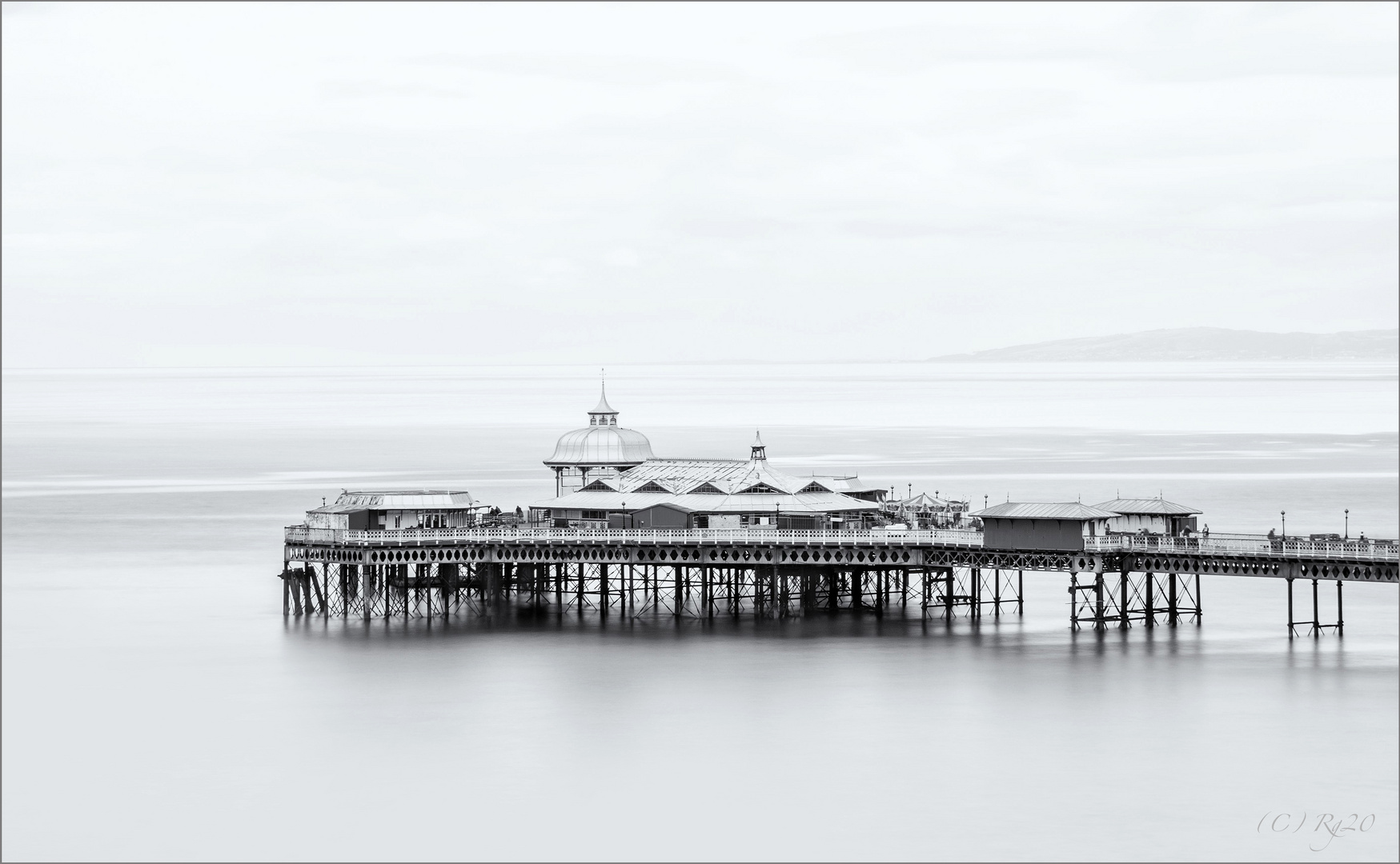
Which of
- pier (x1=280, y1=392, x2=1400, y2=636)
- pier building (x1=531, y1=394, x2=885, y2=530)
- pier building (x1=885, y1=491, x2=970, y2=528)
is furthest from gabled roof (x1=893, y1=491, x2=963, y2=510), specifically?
pier building (x1=531, y1=394, x2=885, y2=530)

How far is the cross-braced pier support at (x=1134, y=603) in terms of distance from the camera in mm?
81500

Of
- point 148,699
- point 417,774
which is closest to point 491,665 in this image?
point 148,699

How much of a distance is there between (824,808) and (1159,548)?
99.6ft

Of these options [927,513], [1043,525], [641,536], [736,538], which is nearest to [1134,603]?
[1043,525]

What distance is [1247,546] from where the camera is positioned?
78.4 meters

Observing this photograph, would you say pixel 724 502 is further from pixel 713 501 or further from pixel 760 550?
pixel 760 550

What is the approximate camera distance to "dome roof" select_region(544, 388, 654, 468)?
339ft

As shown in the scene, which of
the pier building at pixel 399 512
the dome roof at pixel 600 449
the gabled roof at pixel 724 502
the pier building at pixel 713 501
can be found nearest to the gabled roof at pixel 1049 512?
the pier building at pixel 713 501

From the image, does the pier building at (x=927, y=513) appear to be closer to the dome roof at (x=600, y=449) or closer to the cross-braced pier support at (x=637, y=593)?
the cross-braced pier support at (x=637, y=593)

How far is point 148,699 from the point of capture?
65.4 m

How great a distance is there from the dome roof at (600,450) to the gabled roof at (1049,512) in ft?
84.0

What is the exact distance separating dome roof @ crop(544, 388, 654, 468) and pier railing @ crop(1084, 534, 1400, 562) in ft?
95.8

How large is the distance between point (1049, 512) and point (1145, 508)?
369 cm

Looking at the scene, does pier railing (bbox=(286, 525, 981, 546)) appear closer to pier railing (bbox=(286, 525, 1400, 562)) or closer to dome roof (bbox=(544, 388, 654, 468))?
pier railing (bbox=(286, 525, 1400, 562))
